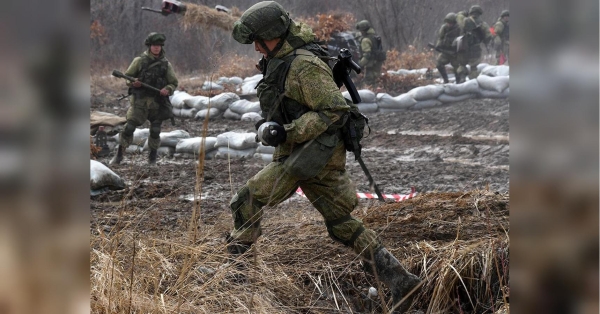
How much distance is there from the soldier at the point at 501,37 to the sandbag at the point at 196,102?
6.12 m

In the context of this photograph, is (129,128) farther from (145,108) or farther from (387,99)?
(387,99)

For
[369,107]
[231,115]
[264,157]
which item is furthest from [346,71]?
[369,107]

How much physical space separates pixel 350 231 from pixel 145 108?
524 cm

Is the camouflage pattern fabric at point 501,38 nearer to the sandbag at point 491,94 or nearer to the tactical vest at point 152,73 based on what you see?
the sandbag at point 491,94

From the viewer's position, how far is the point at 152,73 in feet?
25.8

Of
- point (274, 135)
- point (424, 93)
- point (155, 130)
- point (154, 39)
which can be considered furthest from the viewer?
point (424, 93)

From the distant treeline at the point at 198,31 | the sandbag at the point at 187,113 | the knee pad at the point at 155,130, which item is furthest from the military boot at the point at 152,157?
the distant treeline at the point at 198,31

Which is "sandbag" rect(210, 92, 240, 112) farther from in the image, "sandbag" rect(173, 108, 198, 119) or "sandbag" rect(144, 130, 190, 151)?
"sandbag" rect(144, 130, 190, 151)

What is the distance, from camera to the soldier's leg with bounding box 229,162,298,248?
311 centimetres

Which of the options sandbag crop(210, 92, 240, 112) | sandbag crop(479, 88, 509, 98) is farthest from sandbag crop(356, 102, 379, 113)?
sandbag crop(210, 92, 240, 112)

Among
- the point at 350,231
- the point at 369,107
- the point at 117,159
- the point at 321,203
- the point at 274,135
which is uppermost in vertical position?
the point at 274,135

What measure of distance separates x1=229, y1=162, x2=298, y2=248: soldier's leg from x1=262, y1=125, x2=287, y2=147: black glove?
144mm

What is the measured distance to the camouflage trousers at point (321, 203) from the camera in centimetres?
313
